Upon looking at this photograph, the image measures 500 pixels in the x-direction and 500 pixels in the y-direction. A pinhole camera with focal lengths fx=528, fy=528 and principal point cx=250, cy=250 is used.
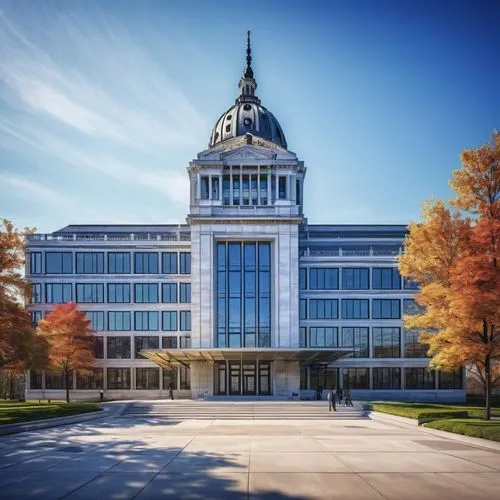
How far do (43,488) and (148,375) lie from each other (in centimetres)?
5333

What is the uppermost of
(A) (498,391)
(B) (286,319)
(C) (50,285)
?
(C) (50,285)

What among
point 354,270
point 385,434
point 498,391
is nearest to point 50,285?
point 354,270

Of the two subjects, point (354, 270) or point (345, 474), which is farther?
point (354, 270)

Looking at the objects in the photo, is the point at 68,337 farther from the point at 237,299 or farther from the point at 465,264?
the point at 465,264

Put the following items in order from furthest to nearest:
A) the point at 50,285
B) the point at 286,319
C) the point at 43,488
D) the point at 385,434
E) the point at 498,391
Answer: the point at 498,391
the point at 50,285
the point at 286,319
the point at 385,434
the point at 43,488

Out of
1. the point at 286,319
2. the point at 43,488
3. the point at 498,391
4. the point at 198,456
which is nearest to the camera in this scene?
the point at 43,488

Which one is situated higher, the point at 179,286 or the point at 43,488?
the point at 179,286

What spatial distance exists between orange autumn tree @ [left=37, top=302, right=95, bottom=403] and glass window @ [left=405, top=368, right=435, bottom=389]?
39.5 meters

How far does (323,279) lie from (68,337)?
3219 centimetres

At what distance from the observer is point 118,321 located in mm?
69062

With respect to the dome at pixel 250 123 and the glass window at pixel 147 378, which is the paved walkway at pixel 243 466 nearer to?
the glass window at pixel 147 378

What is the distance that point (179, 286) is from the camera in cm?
6912

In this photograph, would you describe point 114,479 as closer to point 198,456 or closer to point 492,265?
point 198,456

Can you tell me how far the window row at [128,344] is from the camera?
2697 inches
